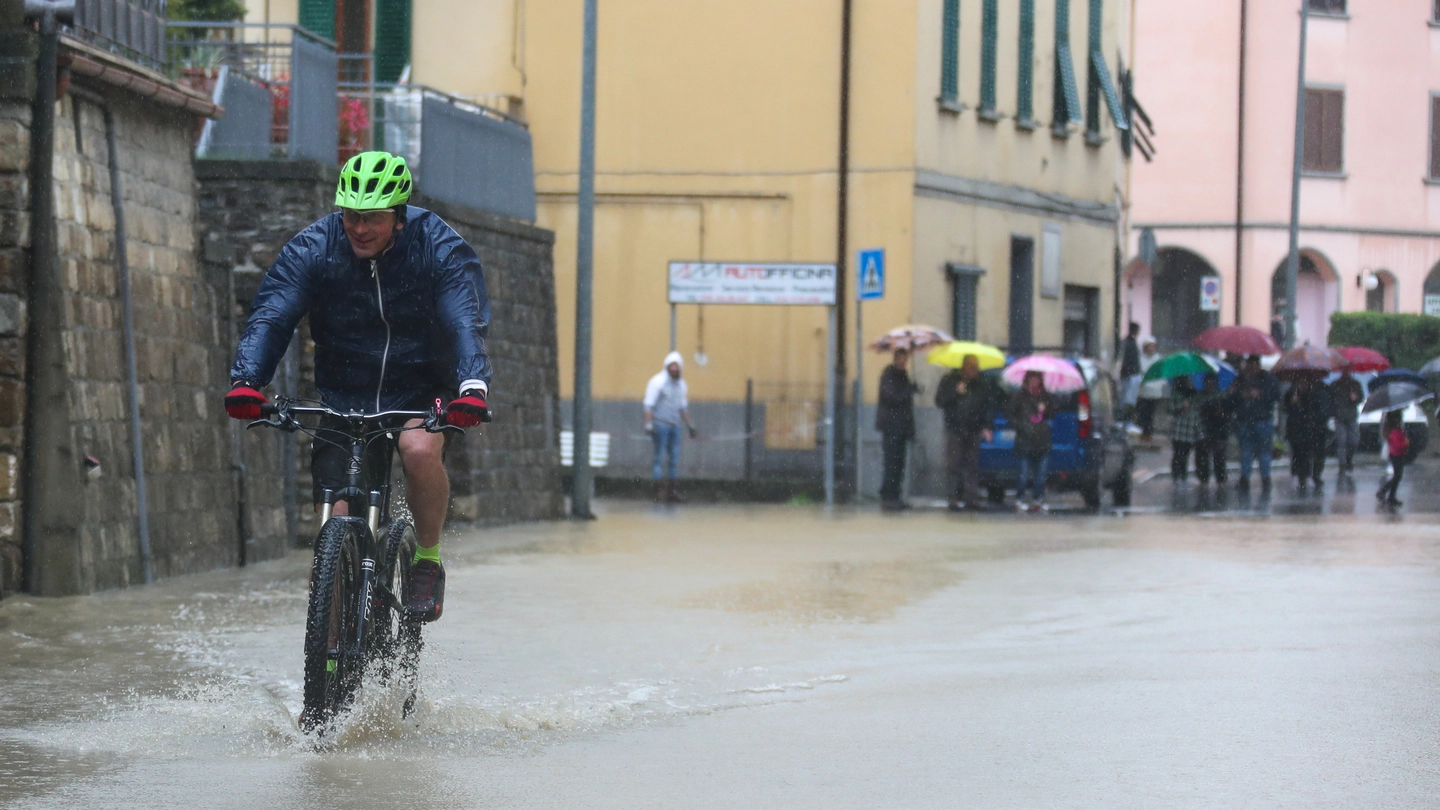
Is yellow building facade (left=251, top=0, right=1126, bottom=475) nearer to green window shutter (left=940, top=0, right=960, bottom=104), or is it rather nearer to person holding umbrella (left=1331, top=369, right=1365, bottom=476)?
green window shutter (left=940, top=0, right=960, bottom=104)

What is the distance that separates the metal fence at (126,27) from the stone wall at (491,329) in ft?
4.27

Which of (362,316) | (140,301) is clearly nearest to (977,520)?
(140,301)

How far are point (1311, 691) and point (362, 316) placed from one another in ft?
12.2

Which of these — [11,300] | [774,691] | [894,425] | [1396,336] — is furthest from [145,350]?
[1396,336]

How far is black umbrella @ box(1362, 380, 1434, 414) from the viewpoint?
22.4m

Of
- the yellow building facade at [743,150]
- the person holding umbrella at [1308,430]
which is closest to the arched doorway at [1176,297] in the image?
the yellow building facade at [743,150]

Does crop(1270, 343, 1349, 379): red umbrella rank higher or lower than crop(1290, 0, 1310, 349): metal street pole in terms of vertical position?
lower

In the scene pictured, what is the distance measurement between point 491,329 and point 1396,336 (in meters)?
28.9

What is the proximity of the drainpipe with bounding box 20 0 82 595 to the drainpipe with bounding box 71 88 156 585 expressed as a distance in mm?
897

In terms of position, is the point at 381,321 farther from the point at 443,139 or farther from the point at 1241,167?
the point at 1241,167

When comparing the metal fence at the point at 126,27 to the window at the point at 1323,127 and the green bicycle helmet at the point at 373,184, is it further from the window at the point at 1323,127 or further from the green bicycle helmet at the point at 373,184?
the window at the point at 1323,127

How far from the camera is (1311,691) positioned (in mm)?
7934

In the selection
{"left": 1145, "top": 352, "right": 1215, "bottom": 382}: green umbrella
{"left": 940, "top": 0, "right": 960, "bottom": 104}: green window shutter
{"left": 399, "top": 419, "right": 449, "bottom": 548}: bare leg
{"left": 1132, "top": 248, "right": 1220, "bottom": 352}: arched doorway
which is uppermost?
{"left": 940, "top": 0, "right": 960, "bottom": 104}: green window shutter

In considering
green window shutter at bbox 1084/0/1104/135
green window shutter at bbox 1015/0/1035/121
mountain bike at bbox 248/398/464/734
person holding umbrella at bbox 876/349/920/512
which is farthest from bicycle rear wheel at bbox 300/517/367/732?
green window shutter at bbox 1084/0/1104/135
